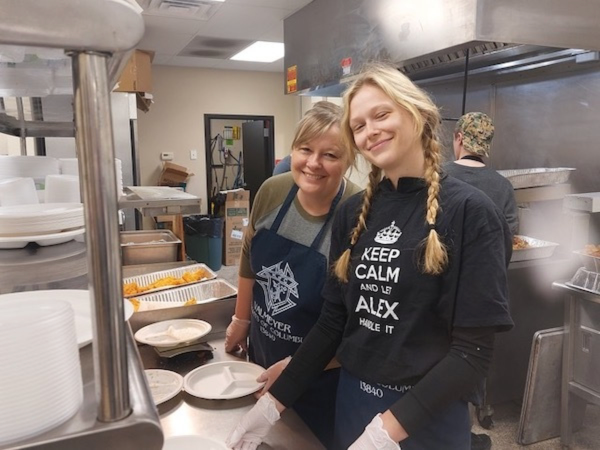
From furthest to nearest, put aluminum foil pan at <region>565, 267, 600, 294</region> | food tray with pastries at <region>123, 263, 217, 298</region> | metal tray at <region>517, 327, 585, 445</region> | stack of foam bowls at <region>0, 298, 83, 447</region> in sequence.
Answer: metal tray at <region>517, 327, 585, 445</region> → aluminum foil pan at <region>565, 267, 600, 294</region> → food tray with pastries at <region>123, 263, 217, 298</region> → stack of foam bowls at <region>0, 298, 83, 447</region>

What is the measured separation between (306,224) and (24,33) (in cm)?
127

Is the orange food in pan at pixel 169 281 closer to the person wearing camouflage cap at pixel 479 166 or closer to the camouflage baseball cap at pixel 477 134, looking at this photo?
the person wearing camouflage cap at pixel 479 166

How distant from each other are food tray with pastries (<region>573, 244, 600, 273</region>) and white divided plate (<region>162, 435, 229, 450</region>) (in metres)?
2.09

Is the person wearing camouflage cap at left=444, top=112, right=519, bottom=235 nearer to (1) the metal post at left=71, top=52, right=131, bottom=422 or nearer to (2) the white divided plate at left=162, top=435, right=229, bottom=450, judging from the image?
(2) the white divided plate at left=162, top=435, right=229, bottom=450

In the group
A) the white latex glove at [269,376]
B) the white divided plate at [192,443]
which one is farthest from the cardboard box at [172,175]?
the white divided plate at [192,443]

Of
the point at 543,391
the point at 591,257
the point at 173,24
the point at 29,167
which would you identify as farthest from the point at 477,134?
the point at 173,24

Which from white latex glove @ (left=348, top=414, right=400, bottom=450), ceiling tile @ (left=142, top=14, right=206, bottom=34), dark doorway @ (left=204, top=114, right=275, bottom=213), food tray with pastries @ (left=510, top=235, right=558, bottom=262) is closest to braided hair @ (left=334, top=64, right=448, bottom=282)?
white latex glove @ (left=348, top=414, right=400, bottom=450)

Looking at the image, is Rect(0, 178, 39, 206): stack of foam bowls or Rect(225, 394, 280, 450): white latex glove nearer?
Rect(225, 394, 280, 450): white latex glove

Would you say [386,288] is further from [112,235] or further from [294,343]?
[112,235]

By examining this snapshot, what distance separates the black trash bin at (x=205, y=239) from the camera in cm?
603

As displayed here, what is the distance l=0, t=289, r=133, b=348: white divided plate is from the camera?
1.89ft

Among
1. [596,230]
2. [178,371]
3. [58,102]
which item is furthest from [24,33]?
[596,230]

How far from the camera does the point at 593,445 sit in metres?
2.53

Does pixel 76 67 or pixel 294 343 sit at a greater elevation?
pixel 76 67
